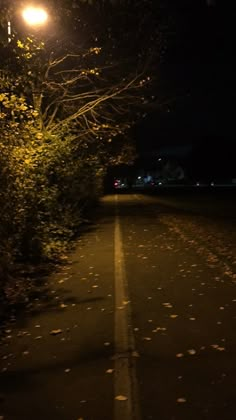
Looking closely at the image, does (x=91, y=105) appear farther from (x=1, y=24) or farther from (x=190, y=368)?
(x=190, y=368)

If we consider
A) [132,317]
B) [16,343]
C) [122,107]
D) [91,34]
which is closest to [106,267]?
[132,317]

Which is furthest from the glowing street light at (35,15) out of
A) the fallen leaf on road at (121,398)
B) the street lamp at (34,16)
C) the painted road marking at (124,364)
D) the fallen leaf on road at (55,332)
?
the fallen leaf on road at (121,398)

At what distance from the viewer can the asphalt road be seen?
447 cm

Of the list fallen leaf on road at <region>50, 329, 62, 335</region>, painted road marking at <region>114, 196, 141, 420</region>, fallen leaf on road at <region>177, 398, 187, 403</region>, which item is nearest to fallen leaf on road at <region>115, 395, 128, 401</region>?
painted road marking at <region>114, 196, 141, 420</region>

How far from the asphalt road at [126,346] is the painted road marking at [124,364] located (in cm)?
1

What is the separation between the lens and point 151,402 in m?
4.48

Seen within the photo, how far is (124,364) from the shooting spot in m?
5.39

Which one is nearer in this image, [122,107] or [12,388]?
[12,388]

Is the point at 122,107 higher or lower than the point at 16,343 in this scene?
higher

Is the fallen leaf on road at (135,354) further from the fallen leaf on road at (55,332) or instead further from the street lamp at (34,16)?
the street lamp at (34,16)

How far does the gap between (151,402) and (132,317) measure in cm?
278

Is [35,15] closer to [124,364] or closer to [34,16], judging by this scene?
[34,16]

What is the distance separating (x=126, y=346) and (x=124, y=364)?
58cm

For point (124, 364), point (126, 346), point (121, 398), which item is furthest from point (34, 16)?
point (121, 398)
